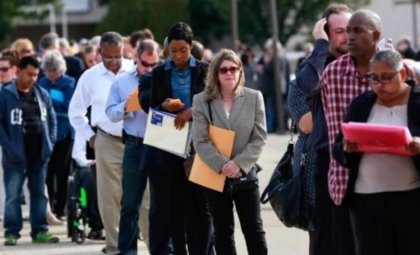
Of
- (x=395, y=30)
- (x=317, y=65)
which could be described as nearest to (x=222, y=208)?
(x=317, y=65)

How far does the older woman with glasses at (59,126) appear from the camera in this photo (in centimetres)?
1568

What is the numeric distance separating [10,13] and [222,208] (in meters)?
52.3

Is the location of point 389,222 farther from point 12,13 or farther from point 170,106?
point 12,13

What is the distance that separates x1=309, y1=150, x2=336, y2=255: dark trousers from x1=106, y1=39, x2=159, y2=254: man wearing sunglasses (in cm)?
270

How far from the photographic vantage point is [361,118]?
8.05 metres

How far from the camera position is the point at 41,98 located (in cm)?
1418

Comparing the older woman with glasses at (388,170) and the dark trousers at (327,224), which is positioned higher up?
the older woman with glasses at (388,170)

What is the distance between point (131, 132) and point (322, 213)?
301 centimetres

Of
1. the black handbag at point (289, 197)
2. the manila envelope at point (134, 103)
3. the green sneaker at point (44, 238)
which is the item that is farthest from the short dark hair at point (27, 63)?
the black handbag at point (289, 197)

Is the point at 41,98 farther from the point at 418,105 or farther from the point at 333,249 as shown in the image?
the point at 418,105

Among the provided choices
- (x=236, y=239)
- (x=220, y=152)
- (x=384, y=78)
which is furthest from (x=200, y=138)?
(x=236, y=239)

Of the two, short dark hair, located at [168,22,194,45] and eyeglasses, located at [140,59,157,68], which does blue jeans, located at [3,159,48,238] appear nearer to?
eyeglasses, located at [140,59,157,68]

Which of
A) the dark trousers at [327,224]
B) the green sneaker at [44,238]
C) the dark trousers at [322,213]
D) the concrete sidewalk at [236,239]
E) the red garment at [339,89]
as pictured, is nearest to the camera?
the red garment at [339,89]

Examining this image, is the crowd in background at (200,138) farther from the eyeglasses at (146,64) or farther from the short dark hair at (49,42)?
the short dark hair at (49,42)
